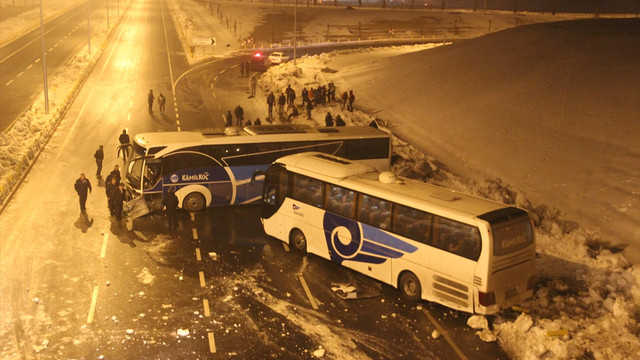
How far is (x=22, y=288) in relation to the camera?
17.4m

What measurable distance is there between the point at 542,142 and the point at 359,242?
15.3m

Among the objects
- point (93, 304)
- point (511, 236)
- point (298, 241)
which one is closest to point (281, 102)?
point (298, 241)

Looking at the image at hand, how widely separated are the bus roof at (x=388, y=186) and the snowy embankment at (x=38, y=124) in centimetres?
1255

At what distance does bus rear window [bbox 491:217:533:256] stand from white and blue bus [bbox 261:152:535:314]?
0.02 meters

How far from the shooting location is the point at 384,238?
1788 centimetres

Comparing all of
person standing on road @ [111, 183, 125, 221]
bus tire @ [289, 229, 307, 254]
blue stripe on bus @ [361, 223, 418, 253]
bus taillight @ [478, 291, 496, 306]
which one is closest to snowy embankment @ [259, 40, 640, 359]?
bus taillight @ [478, 291, 496, 306]

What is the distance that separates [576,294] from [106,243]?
14.3 metres

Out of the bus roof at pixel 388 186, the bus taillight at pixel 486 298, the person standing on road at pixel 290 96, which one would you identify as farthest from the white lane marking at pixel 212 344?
the person standing on road at pixel 290 96

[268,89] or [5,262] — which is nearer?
[5,262]

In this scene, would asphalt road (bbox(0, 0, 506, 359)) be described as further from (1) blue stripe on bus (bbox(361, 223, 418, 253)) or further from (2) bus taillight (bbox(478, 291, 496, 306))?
(1) blue stripe on bus (bbox(361, 223, 418, 253))

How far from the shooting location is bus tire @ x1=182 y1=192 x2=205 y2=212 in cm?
2388

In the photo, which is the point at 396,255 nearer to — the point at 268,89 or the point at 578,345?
the point at 578,345

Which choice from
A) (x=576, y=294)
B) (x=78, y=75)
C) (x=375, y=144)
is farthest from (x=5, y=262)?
(x=78, y=75)

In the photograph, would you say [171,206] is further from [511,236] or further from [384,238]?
[511,236]
